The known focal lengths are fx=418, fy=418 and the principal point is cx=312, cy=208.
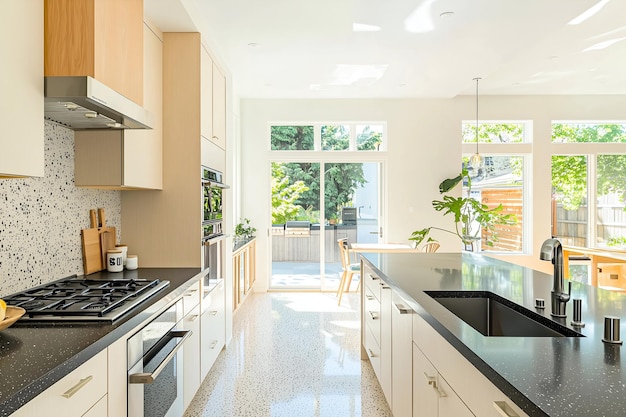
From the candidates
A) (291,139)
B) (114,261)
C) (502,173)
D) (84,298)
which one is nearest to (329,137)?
(291,139)

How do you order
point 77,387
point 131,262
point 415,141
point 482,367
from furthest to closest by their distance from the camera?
point 415,141 < point 131,262 < point 77,387 < point 482,367

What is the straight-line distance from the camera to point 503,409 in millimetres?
963

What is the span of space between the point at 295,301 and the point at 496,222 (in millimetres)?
3459

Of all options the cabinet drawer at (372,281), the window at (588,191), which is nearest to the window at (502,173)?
the window at (588,191)

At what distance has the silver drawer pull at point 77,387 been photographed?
1179mm

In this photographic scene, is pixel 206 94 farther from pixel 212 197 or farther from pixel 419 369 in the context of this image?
pixel 419 369

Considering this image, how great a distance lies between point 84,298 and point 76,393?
2.32 ft

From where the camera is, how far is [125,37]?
207 centimetres

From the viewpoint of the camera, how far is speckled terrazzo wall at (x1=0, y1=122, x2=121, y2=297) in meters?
1.91

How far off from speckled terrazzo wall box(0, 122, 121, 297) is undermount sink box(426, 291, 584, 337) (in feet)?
6.36

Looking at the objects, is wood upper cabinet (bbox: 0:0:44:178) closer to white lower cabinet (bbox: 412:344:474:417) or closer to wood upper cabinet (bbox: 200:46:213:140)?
→ wood upper cabinet (bbox: 200:46:213:140)

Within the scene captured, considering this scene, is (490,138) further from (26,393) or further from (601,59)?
(26,393)

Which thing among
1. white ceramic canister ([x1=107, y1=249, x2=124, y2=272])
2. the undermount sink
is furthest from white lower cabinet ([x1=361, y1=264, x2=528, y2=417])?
white ceramic canister ([x1=107, y1=249, x2=124, y2=272])

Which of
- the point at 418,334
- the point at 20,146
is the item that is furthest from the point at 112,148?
the point at 418,334
